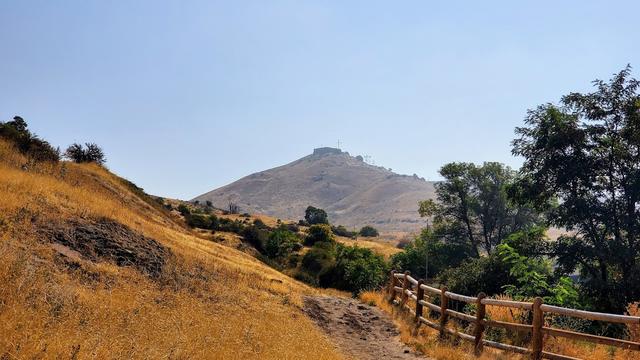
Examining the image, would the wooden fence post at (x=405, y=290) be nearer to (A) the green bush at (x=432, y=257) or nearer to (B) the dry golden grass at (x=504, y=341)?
(B) the dry golden grass at (x=504, y=341)

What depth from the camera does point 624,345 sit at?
838cm

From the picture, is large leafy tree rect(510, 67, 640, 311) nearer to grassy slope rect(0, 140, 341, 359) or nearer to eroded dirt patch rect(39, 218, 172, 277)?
grassy slope rect(0, 140, 341, 359)

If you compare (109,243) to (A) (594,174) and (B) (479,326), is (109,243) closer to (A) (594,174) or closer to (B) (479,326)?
(B) (479,326)

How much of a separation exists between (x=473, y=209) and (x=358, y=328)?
1466 inches

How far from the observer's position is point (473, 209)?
2021 inches

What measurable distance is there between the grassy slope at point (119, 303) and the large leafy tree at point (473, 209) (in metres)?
33.6

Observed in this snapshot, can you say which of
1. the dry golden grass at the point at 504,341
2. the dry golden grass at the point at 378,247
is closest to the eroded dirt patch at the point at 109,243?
the dry golden grass at the point at 504,341

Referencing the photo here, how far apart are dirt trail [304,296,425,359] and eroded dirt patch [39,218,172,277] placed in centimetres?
603

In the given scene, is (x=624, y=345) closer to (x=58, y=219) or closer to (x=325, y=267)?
(x=58, y=219)

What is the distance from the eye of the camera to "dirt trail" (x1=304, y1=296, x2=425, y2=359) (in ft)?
44.2

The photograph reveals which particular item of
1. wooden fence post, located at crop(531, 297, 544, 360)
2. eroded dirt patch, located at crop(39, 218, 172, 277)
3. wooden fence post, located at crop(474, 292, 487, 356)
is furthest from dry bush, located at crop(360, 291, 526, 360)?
eroded dirt patch, located at crop(39, 218, 172, 277)

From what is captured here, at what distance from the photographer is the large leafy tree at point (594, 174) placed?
2408 centimetres

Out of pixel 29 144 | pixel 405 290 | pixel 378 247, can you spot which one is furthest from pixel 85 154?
pixel 378 247

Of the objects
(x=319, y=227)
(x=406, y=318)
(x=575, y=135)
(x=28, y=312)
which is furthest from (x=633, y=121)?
(x=319, y=227)
